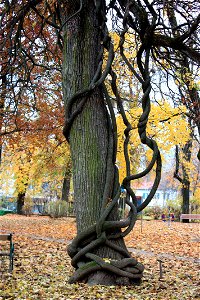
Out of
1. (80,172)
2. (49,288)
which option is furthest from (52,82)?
(49,288)

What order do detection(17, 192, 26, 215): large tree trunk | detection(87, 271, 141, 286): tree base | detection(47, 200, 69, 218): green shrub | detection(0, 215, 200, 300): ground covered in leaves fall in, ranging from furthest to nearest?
1. detection(17, 192, 26, 215): large tree trunk
2. detection(47, 200, 69, 218): green shrub
3. detection(87, 271, 141, 286): tree base
4. detection(0, 215, 200, 300): ground covered in leaves

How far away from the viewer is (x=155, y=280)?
625 cm

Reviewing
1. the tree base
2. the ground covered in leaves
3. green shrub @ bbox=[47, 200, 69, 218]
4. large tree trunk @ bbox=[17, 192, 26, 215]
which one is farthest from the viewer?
large tree trunk @ bbox=[17, 192, 26, 215]

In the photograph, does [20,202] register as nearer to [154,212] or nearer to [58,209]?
[58,209]

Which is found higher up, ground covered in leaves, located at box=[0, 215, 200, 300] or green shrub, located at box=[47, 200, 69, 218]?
green shrub, located at box=[47, 200, 69, 218]

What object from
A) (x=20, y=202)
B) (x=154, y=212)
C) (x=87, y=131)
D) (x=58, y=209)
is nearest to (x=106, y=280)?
(x=87, y=131)

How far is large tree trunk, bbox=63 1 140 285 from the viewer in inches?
227

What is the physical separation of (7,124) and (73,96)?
7.90m

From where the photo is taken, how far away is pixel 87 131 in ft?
19.7

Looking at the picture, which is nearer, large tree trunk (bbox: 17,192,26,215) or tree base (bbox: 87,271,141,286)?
tree base (bbox: 87,271,141,286)

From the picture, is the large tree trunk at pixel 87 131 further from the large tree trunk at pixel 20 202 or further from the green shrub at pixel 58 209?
the large tree trunk at pixel 20 202

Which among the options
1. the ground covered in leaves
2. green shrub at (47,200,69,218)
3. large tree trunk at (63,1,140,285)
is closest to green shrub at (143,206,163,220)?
green shrub at (47,200,69,218)

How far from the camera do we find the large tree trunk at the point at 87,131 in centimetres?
577

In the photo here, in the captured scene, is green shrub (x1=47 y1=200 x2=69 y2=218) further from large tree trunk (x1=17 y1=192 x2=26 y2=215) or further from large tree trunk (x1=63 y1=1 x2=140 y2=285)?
large tree trunk (x1=63 y1=1 x2=140 y2=285)
